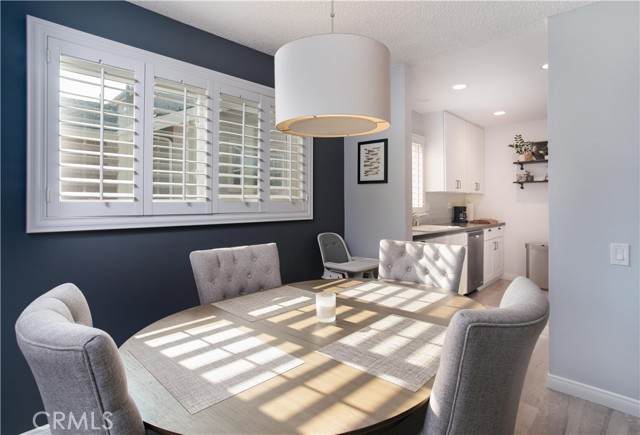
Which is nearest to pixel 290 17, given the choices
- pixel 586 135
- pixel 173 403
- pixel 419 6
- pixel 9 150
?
pixel 419 6

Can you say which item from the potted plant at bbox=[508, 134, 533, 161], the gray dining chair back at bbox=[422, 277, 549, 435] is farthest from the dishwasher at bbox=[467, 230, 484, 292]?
the gray dining chair back at bbox=[422, 277, 549, 435]

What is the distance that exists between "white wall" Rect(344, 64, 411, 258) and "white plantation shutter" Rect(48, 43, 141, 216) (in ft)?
6.98

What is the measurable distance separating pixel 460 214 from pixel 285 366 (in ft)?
17.6

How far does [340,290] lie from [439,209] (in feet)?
13.4

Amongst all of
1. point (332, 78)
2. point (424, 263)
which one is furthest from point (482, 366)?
point (424, 263)

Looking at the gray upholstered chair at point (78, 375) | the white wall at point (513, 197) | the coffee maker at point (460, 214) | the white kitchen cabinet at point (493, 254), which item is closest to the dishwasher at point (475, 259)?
the white kitchen cabinet at point (493, 254)

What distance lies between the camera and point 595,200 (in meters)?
2.24

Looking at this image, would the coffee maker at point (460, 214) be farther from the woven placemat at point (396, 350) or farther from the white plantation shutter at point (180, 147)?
the woven placemat at point (396, 350)

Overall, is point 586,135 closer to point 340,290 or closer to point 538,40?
point 538,40

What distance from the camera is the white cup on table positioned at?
57.2 inches

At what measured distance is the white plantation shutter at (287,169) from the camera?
3098 mm

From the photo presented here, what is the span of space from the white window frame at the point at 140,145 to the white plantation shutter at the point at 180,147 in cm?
2

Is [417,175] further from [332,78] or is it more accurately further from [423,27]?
[332,78]

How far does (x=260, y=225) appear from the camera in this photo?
304 cm
